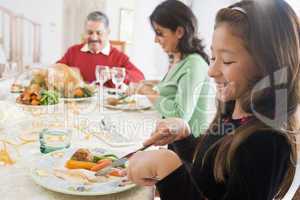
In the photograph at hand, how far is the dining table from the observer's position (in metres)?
0.65

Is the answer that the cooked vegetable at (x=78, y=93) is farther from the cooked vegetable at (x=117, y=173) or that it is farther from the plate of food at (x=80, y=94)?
the cooked vegetable at (x=117, y=173)

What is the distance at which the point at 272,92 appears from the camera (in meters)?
0.62

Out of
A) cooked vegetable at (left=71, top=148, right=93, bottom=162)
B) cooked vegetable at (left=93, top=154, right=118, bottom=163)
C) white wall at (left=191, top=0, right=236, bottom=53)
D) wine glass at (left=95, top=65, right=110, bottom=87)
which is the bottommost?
cooked vegetable at (left=93, top=154, right=118, bottom=163)

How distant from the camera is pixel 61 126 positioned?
40.9 inches

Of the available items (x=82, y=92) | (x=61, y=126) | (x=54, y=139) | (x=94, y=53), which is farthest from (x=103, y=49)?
(x=54, y=139)

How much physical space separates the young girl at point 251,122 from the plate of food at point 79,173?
7 cm

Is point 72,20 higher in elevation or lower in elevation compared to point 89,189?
higher

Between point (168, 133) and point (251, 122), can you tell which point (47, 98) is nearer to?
point (168, 133)

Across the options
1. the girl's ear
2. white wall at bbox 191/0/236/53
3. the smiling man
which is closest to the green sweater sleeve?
the girl's ear

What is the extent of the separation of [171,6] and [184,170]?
110 cm

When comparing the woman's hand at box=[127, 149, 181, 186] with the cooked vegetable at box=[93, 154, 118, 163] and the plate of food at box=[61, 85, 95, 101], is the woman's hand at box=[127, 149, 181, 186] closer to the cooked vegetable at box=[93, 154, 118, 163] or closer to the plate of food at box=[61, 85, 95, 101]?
the cooked vegetable at box=[93, 154, 118, 163]

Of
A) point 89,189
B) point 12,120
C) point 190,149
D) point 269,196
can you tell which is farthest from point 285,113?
point 12,120

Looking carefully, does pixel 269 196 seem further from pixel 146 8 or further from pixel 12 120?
pixel 146 8

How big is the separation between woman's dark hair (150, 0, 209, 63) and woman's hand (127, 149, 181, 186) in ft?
3.45
